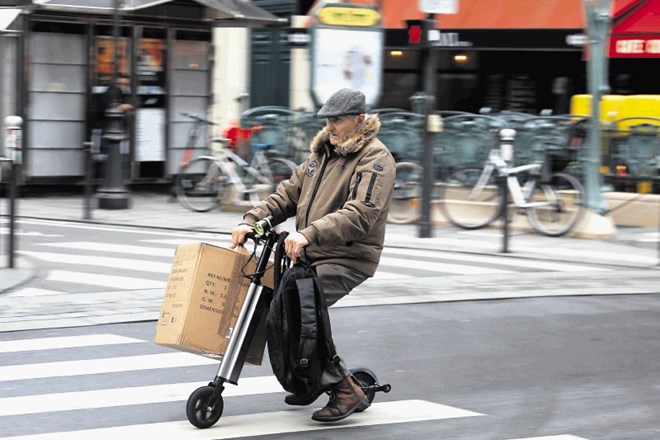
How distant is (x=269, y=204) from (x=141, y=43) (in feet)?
49.8

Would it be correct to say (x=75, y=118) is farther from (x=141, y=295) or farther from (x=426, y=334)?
(x=426, y=334)

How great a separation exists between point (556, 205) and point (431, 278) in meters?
4.10

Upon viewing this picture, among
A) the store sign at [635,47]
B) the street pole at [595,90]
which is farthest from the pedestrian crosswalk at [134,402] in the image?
the store sign at [635,47]

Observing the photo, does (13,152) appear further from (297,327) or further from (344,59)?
(344,59)

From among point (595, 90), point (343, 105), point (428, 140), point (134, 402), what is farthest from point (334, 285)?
point (595, 90)

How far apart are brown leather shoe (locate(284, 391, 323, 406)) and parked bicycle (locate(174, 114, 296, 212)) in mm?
10880

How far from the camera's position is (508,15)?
21266mm

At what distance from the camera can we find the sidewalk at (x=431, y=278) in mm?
9750

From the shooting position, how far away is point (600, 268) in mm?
12688

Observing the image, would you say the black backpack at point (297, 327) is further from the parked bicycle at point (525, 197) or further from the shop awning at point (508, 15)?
the shop awning at point (508, 15)

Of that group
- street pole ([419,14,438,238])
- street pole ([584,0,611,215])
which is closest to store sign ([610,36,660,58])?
street pole ([584,0,611,215])

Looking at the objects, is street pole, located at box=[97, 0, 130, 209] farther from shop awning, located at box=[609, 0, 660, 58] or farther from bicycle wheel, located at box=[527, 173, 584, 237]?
shop awning, located at box=[609, 0, 660, 58]

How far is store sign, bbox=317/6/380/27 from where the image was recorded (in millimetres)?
17141

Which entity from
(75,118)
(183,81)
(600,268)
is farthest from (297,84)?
(600,268)
